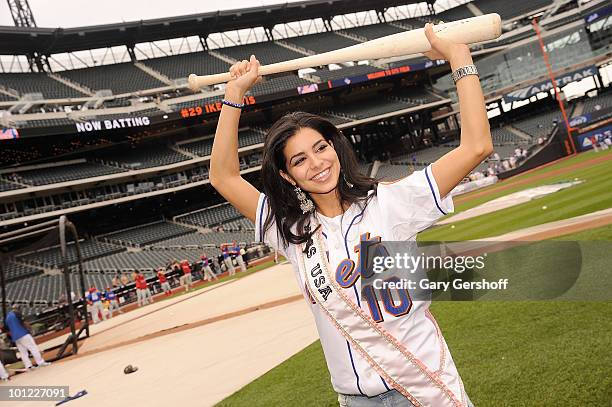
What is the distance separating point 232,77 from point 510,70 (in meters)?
55.0

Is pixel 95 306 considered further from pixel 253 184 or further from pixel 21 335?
pixel 253 184

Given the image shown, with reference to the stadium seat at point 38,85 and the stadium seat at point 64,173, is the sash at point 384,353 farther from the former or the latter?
the stadium seat at point 38,85

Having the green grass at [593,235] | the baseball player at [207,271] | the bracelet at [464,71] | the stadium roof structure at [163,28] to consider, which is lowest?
the baseball player at [207,271]

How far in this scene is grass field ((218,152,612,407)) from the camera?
3.88m

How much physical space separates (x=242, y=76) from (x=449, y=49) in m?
1.07

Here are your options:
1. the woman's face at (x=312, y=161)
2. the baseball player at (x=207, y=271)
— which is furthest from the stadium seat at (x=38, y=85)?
the woman's face at (x=312, y=161)

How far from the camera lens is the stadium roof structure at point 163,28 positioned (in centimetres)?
4109

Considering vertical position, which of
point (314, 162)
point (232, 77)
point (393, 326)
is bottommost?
point (393, 326)

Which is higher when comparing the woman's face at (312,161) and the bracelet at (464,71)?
the bracelet at (464,71)

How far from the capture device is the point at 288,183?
241 cm

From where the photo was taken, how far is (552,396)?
3.75m

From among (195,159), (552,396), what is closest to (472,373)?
(552,396)

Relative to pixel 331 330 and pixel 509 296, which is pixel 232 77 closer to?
pixel 331 330

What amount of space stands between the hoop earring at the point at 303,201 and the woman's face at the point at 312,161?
0.07m
